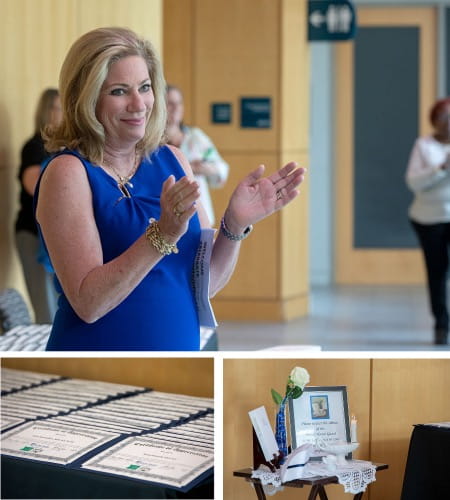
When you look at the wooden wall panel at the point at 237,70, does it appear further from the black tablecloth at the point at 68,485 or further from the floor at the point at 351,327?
the black tablecloth at the point at 68,485

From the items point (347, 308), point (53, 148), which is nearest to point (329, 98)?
point (347, 308)

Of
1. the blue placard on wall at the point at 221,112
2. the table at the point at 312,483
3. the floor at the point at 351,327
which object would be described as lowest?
the floor at the point at 351,327

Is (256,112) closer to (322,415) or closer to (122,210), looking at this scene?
(122,210)

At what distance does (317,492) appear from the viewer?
164 centimetres

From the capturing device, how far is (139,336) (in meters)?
2.27

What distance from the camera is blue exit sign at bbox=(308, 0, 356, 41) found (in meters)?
9.67

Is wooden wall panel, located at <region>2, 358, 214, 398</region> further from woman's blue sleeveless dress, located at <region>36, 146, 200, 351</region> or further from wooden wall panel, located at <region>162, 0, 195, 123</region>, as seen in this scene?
wooden wall panel, located at <region>162, 0, 195, 123</region>

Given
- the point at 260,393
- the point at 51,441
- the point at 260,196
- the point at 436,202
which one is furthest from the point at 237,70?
the point at 260,393

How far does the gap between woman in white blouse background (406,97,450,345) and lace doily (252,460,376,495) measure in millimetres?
6189

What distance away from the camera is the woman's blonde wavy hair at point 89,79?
7.22ft

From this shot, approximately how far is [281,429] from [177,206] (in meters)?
0.55

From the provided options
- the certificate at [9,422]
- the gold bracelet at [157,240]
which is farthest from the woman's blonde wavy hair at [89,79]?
the certificate at [9,422]

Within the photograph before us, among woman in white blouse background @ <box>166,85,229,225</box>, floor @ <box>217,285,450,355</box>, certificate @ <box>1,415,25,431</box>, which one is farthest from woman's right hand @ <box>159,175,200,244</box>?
floor @ <box>217,285,450,355</box>

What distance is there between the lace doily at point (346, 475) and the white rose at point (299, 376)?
5.4 inches
